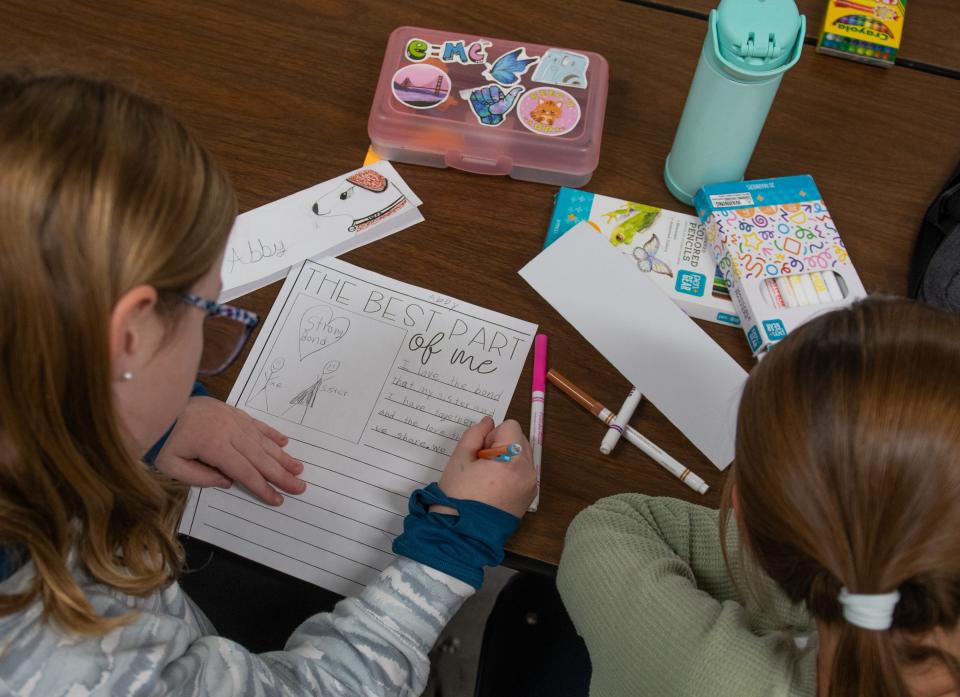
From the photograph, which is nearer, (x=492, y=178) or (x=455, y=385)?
(x=455, y=385)

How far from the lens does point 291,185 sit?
0.92 m

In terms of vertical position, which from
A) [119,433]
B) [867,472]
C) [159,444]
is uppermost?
[867,472]

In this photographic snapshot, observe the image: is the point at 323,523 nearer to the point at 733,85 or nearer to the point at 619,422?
the point at 619,422

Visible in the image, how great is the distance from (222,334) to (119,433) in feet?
0.48

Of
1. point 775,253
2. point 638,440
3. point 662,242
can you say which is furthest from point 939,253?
point 638,440

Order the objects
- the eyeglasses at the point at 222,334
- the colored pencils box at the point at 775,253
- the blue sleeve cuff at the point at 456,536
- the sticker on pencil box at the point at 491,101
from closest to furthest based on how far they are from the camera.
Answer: the eyeglasses at the point at 222,334 → the blue sleeve cuff at the point at 456,536 → the colored pencils box at the point at 775,253 → the sticker on pencil box at the point at 491,101

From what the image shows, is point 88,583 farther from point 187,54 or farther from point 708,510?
point 187,54

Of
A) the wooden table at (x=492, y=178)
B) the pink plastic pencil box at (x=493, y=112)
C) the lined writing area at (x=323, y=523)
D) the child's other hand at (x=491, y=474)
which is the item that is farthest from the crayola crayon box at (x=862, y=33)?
the lined writing area at (x=323, y=523)

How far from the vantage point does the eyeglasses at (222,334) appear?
60 cm

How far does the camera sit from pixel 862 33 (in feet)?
3.34

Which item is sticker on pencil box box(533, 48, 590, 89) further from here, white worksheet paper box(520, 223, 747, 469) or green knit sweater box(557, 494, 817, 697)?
green knit sweater box(557, 494, 817, 697)

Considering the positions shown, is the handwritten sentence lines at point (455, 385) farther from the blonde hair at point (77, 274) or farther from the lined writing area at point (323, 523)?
the blonde hair at point (77, 274)

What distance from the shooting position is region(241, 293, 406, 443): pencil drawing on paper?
2.64 ft

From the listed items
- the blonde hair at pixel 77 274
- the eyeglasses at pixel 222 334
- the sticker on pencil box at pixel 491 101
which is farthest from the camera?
the sticker on pencil box at pixel 491 101
